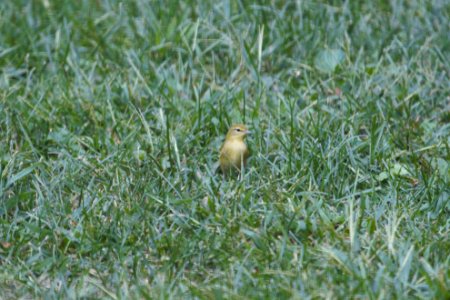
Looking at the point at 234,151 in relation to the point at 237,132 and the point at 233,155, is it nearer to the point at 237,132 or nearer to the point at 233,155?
the point at 233,155

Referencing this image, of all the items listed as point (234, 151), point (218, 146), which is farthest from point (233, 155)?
point (218, 146)

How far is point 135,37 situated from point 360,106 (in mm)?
2073

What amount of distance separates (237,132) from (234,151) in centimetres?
18

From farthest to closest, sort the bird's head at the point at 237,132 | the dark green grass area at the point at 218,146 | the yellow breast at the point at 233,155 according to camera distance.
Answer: the bird's head at the point at 237,132, the yellow breast at the point at 233,155, the dark green grass area at the point at 218,146

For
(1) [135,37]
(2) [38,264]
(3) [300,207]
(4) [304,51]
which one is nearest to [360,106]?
(4) [304,51]

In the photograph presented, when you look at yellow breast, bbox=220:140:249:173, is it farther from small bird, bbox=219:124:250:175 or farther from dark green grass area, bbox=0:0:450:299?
dark green grass area, bbox=0:0:450:299

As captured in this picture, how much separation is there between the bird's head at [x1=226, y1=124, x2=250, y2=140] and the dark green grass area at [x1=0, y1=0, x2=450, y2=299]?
0.59 ft

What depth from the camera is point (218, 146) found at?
6492mm

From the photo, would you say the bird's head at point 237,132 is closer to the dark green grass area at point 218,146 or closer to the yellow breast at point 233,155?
the yellow breast at point 233,155

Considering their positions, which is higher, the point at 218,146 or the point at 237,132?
the point at 237,132

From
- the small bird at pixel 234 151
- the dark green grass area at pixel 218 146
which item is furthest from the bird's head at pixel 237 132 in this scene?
the dark green grass area at pixel 218 146

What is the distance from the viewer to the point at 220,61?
24.5 feet

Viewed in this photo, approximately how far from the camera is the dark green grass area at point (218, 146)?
5.03 m

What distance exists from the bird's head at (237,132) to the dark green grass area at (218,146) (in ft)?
0.59
